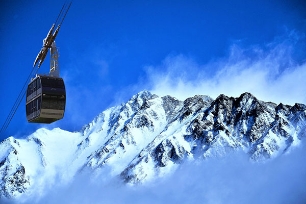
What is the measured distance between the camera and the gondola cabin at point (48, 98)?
56.6 m

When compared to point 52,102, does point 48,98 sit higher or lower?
higher

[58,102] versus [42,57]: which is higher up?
[42,57]

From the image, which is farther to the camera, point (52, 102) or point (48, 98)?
point (52, 102)

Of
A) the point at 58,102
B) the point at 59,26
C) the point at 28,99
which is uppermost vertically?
the point at 59,26

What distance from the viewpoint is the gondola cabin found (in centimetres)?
5659

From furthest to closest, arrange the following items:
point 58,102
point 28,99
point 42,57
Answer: point 42,57
point 28,99
point 58,102

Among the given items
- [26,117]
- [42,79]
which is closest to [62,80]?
[42,79]

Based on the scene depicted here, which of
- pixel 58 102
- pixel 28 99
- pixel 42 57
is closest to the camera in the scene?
pixel 58 102

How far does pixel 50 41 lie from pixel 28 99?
7757 millimetres

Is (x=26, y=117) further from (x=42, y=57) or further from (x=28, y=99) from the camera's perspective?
(x=42, y=57)

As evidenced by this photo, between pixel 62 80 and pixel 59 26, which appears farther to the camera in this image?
pixel 59 26

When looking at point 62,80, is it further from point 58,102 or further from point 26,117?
point 26,117

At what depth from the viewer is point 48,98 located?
5659 centimetres

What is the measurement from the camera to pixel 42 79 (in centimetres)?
5731
